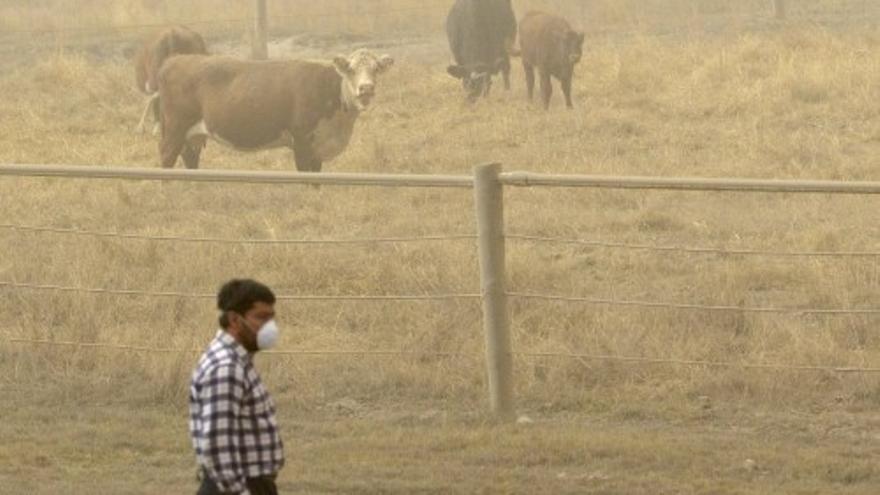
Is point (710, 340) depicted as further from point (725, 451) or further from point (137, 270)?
point (137, 270)

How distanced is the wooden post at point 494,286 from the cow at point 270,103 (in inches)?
352

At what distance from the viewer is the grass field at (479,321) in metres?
10.1

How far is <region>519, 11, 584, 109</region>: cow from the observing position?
79.9 ft

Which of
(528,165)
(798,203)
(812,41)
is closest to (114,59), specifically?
(812,41)

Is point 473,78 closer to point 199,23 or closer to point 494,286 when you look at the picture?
point 199,23

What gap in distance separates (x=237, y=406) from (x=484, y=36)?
795 inches

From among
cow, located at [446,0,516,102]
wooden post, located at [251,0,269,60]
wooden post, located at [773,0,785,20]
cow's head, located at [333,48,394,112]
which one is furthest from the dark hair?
wooden post, located at [773,0,785,20]

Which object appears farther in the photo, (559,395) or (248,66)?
(248,66)

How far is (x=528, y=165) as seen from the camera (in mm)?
19391

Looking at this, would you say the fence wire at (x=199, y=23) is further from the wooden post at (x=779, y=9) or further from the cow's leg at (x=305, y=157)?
the cow's leg at (x=305, y=157)

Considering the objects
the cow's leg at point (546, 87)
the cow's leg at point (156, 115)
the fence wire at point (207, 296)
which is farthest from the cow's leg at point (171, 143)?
the fence wire at point (207, 296)

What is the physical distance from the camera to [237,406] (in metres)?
6.93

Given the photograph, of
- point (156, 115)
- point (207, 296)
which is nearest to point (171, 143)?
point (156, 115)

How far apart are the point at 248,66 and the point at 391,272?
726 centimetres
